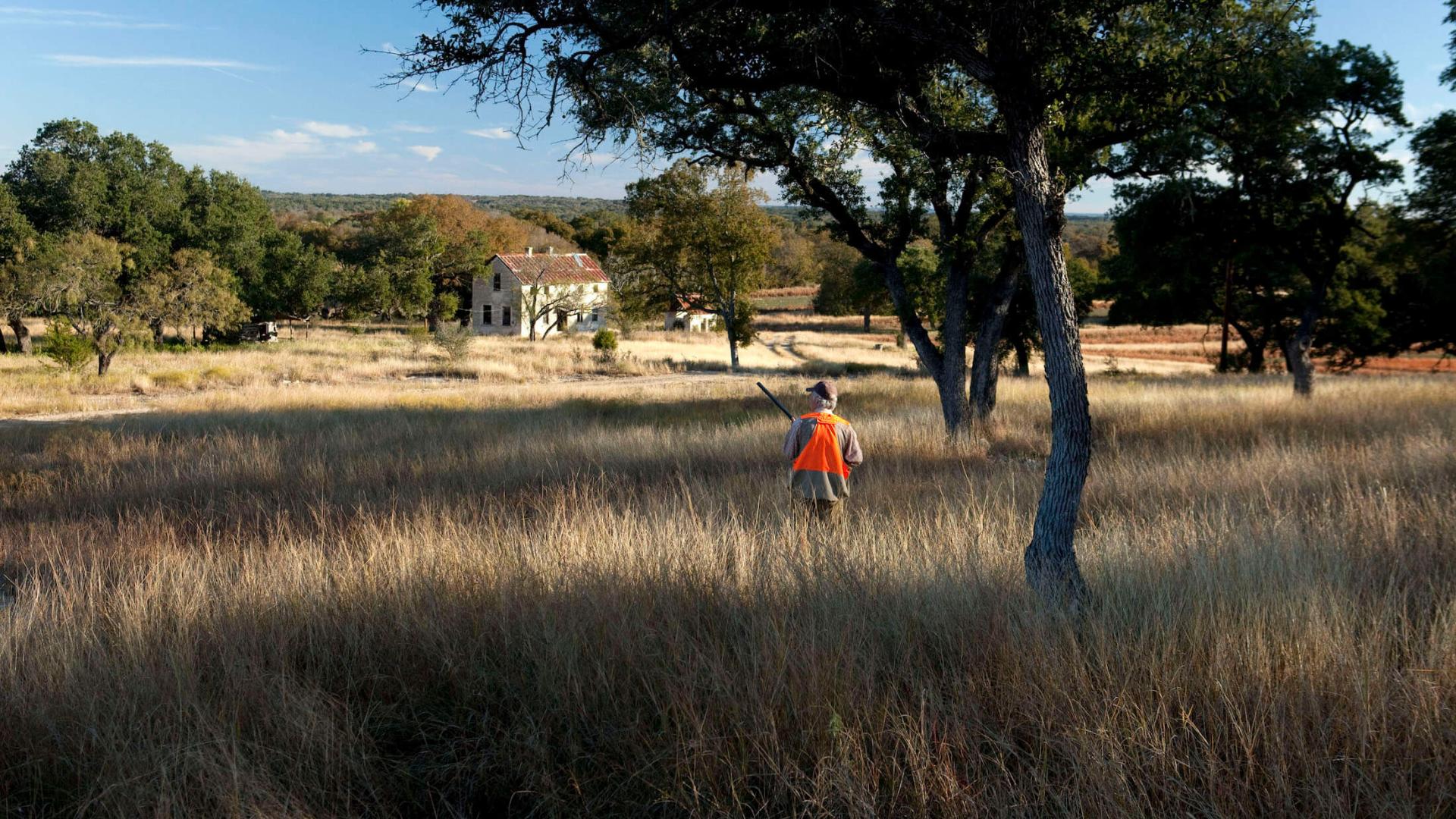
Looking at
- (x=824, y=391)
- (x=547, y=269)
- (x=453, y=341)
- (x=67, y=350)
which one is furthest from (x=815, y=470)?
(x=547, y=269)

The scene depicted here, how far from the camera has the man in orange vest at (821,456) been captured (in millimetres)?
7137

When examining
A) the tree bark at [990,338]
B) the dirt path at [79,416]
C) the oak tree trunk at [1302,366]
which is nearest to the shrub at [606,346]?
the dirt path at [79,416]

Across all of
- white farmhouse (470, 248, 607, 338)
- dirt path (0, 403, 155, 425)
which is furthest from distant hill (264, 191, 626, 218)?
dirt path (0, 403, 155, 425)

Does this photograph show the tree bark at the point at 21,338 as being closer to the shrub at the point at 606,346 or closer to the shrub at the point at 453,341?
the shrub at the point at 453,341

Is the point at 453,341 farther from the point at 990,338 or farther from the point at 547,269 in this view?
the point at 990,338

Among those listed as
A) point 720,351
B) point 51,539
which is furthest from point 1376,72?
point 720,351

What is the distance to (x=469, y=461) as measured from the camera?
→ 11.8 metres

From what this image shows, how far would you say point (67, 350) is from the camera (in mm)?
28234

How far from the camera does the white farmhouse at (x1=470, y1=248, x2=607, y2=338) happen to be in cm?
6166

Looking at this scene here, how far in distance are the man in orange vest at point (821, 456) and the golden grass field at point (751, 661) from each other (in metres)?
0.30

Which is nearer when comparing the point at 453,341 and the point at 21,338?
the point at 453,341

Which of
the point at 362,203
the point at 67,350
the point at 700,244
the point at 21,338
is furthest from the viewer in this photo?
the point at 362,203

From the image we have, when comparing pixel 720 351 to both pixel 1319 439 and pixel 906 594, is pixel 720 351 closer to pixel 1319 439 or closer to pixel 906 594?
pixel 1319 439

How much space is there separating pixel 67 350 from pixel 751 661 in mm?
33369
